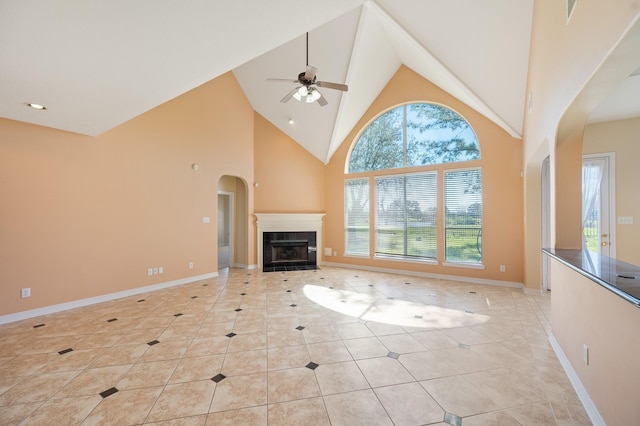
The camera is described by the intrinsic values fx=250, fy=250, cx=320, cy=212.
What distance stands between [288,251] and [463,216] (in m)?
4.26

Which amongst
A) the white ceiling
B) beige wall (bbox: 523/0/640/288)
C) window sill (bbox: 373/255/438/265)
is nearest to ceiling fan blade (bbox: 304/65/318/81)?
the white ceiling

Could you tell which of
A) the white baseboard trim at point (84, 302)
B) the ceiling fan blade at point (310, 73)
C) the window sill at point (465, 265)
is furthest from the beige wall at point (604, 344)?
the white baseboard trim at point (84, 302)

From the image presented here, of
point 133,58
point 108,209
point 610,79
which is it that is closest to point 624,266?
point 610,79

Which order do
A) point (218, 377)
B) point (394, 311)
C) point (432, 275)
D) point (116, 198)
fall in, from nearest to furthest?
point (218, 377) → point (394, 311) → point (116, 198) → point (432, 275)

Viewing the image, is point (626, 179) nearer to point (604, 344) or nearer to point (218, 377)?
point (604, 344)

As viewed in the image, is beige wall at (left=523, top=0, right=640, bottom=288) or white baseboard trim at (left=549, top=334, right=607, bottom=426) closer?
beige wall at (left=523, top=0, right=640, bottom=288)

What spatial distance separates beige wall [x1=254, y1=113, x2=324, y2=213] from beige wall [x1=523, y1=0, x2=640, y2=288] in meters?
4.58

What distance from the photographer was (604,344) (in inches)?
62.9

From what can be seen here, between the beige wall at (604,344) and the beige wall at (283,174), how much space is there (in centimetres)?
537

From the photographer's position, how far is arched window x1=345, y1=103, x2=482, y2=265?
203 inches

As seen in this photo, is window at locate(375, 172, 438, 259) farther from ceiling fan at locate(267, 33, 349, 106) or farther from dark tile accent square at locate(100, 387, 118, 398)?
dark tile accent square at locate(100, 387, 118, 398)

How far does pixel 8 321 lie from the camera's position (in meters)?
3.23

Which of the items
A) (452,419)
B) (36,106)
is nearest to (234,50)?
(36,106)

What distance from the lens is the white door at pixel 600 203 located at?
3895mm
